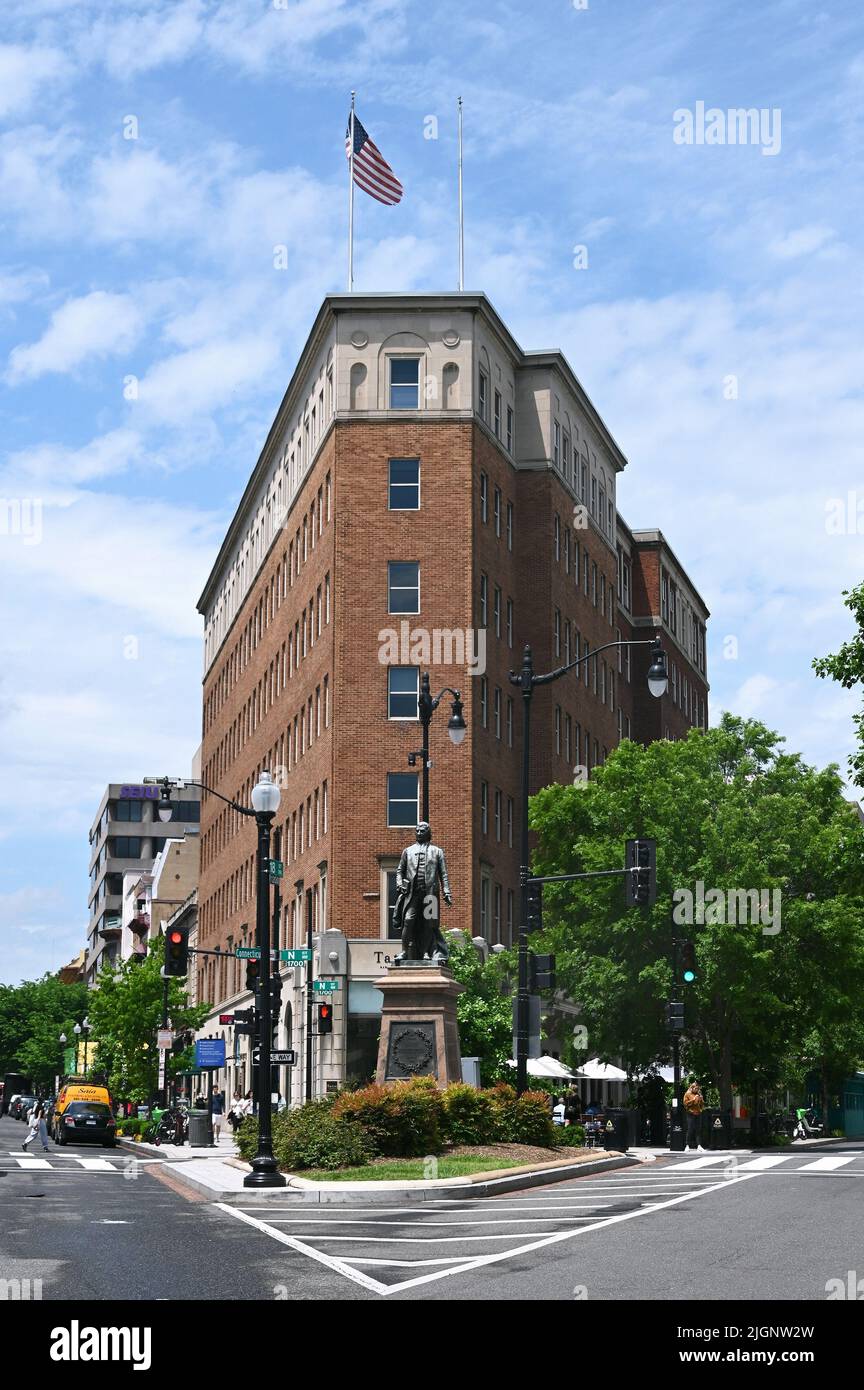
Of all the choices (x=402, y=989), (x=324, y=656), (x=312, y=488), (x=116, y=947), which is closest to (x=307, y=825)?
(x=324, y=656)

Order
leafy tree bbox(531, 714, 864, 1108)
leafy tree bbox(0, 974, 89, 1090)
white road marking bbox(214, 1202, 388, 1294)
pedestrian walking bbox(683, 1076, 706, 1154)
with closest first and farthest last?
white road marking bbox(214, 1202, 388, 1294), pedestrian walking bbox(683, 1076, 706, 1154), leafy tree bbox(531, 714, 864, 1108), leafy tree bbox(0, 974, 89, 1090)

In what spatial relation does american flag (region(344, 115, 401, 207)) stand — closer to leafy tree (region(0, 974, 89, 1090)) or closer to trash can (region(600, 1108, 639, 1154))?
trash can (region(600, 1108, 639, 1154))

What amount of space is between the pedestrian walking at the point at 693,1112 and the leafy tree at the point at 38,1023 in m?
113

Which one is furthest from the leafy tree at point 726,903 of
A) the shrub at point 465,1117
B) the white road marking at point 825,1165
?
the shrub at point 465,1117

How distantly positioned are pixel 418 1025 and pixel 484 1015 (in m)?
18.1

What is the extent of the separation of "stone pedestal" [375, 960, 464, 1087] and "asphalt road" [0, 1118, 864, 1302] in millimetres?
4105

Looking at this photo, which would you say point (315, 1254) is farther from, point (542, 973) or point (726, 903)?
point (726, 903)

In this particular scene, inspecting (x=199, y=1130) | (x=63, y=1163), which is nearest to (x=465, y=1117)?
(x=63, y=1163)

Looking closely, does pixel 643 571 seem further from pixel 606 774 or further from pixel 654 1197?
pixel 654 1197

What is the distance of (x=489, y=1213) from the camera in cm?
2089

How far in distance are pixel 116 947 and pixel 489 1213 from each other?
148268mm

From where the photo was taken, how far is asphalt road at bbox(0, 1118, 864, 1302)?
13016 millimetres

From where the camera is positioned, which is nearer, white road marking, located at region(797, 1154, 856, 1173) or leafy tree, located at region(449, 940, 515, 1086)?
white road marking, located at region(797, 1154, 856, 1173)

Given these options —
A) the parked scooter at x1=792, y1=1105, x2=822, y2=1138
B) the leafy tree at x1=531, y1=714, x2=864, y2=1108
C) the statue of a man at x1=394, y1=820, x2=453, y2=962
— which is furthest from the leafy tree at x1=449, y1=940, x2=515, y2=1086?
the parked scooter at x1=792, y1=1105, x2=822, y2=1138
